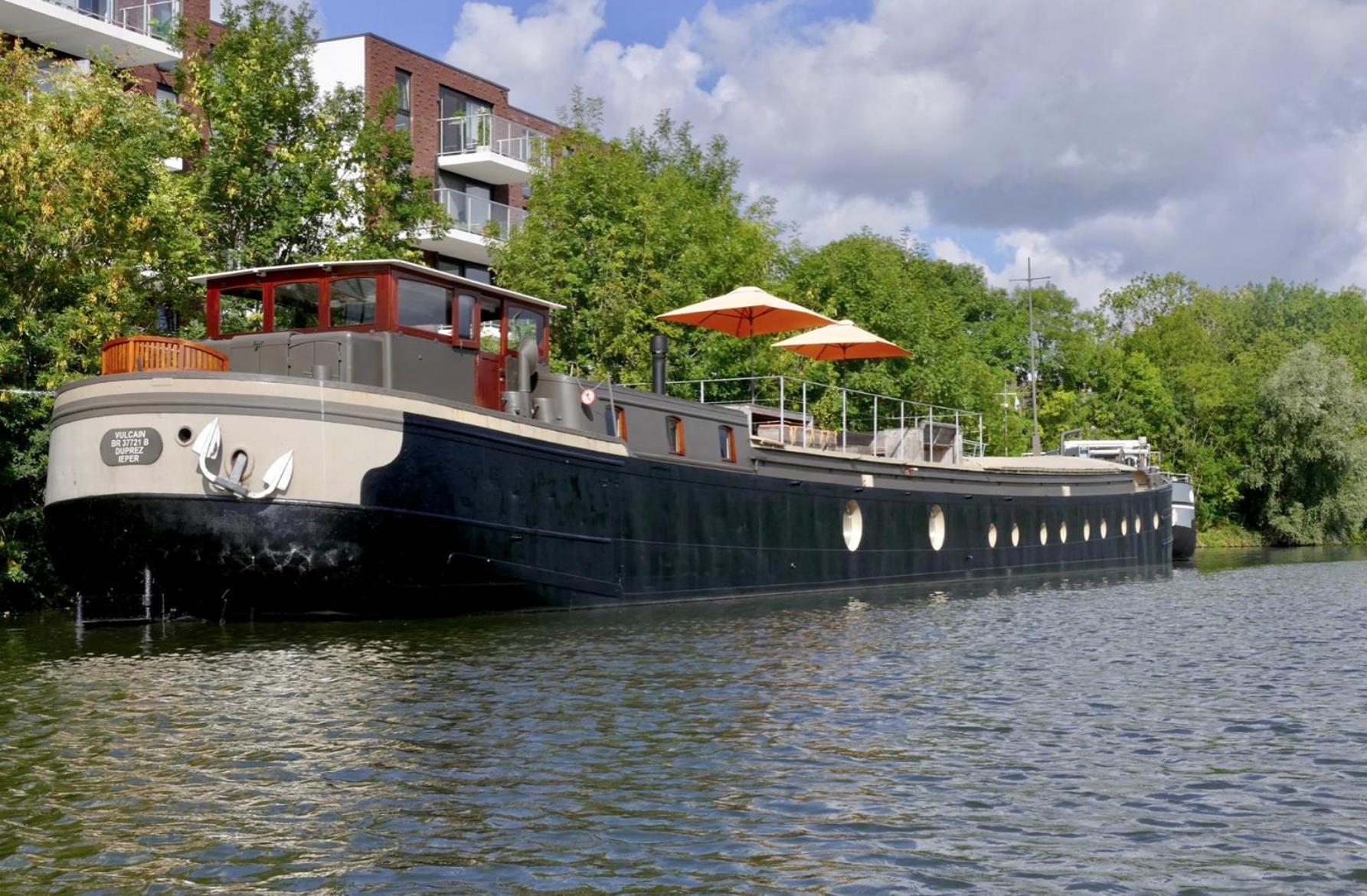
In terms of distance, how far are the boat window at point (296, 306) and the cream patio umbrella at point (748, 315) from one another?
328 inches

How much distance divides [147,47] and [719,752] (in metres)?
25.9

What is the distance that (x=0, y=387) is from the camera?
20.2 metres

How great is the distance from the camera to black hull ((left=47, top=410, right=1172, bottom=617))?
15461 millimetres

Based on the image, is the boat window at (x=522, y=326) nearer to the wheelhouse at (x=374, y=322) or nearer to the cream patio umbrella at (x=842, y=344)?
the wheelhouse at (x=374, y=322)

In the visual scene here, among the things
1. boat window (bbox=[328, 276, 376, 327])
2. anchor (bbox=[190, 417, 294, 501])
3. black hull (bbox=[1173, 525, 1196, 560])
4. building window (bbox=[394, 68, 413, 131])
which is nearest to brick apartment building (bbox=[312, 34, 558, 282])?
building window (bbox=[394, 68, 413, 131])

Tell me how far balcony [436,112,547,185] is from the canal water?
90.1ft

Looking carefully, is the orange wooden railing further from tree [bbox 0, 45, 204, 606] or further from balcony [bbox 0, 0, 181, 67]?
balcony [bbox 0, 0, 181, 67]

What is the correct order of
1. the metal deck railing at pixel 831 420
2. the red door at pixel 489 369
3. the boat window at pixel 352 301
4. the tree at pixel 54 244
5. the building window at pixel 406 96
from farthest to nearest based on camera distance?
the building window at pixel 406 96, the metal deck railing at pixel 831 420, the tree at pixel 54 244, the red door at pixel 489 369, the boat window at pixel 352 301

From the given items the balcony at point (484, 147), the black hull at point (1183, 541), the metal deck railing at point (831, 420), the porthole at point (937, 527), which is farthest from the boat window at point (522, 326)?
the black hull at point (1183, 541)

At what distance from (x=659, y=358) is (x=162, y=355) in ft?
29.4

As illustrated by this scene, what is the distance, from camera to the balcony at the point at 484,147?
41312mm

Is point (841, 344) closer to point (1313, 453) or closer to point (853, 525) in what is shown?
point (853, 525)

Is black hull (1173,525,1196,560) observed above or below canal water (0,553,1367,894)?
above

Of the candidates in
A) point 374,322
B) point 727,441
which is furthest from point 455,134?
point 374,322
